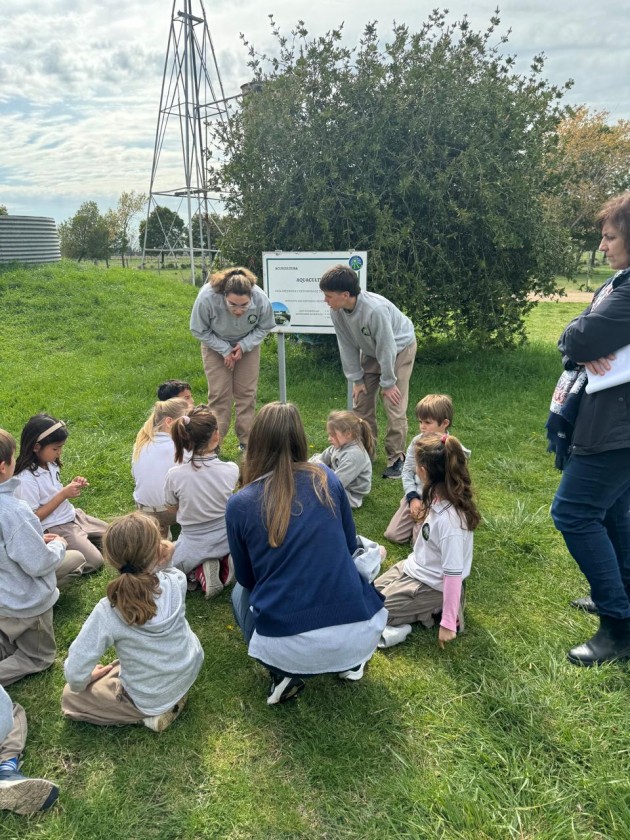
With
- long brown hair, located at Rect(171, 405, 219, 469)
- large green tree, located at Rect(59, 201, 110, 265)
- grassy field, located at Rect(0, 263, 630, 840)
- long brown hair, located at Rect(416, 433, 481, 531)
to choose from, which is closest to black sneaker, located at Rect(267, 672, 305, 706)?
grassy field, located at Rect(0, 263, 630, 840)

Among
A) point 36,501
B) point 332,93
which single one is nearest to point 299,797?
point 36,501

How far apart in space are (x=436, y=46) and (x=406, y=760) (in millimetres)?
8624

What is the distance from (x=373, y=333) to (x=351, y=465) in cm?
122

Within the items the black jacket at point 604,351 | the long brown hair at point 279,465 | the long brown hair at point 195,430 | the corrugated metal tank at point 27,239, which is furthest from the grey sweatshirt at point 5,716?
the corrugated metal tank at point 27,239

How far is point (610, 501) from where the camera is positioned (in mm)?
2604

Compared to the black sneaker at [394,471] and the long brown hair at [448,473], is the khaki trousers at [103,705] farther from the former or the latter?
the black sneaker at [394,471]

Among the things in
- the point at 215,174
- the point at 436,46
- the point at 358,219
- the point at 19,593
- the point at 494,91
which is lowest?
the point at 19,593

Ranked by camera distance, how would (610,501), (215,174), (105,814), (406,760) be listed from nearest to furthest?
(105,814)
(406,760)
(610,501)
(215,174)

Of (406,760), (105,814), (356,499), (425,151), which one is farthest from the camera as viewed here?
(425,151)

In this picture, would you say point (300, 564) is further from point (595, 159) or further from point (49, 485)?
point (595, 159)

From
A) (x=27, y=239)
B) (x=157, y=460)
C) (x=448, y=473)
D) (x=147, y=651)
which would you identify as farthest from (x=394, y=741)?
(x=27, y=239)

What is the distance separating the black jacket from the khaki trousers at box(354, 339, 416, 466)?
262cm

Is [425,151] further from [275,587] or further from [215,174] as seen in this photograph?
[275,587]

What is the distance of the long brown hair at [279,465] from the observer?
2.25 meters
